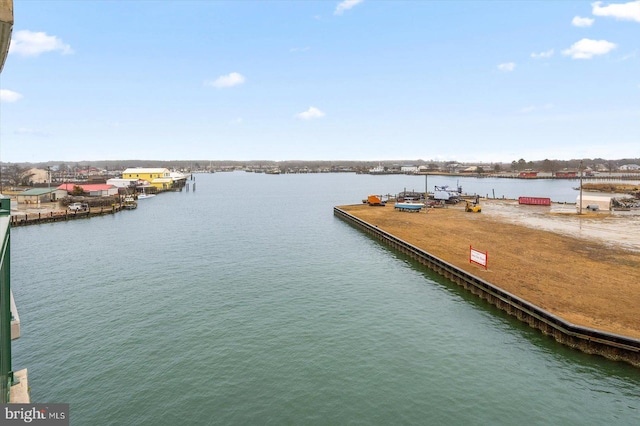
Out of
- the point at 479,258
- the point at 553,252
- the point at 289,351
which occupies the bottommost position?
the point at 289,351

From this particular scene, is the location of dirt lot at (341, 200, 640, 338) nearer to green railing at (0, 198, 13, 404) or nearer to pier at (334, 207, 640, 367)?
pier at (334, 207, 640, 367)

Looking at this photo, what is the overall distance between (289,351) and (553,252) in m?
31.9

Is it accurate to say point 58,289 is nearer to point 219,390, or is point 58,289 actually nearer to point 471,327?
point 219,390

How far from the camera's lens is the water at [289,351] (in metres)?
16.0

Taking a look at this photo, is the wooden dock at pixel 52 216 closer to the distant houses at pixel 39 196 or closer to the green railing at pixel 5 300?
the distant houses at pixel 39 196

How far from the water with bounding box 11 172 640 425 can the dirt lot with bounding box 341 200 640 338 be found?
3.23 metres

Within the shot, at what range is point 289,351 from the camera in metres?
21.0

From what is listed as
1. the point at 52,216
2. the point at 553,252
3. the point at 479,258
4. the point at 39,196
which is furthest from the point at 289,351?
the point at 39,196

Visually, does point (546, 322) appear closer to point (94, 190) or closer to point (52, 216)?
point (52, 216)

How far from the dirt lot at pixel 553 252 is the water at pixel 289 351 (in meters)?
3.23

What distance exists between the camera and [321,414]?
15.6 metres

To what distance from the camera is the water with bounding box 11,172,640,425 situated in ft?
52.4

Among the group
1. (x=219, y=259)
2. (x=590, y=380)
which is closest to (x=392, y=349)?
(x=590, y=380)

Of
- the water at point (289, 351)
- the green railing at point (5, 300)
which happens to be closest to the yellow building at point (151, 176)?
the water at point (289, 351)
